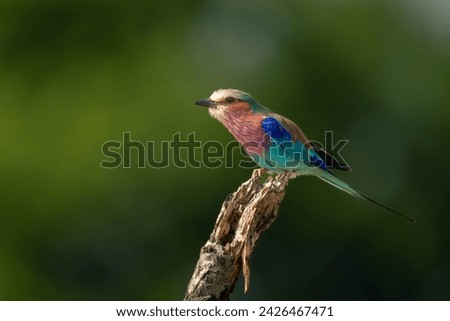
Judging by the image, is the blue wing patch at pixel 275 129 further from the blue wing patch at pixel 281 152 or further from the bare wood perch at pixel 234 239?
the bare wood perch at pixel 234 239

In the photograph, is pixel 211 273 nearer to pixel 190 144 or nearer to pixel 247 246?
pixel 247 246

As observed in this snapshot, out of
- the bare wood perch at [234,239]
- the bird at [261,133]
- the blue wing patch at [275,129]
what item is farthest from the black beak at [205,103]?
the bare wood perch at [234,239]

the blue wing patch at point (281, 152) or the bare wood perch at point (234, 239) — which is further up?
the blue wing patch at point (281, 152)

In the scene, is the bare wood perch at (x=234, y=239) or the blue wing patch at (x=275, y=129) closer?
the bare wood perch at (x=234, y=239)

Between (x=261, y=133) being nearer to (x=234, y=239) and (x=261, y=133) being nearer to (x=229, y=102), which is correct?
(x=229, y=102)

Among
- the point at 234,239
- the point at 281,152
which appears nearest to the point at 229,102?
the point at 281,152

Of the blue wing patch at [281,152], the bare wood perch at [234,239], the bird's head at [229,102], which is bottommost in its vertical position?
the bare wood perch at [234,239]
